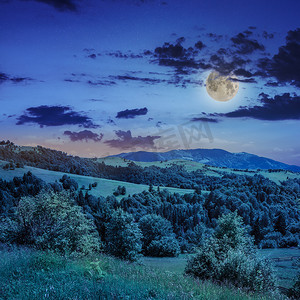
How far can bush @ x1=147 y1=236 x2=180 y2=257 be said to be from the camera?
7625cm

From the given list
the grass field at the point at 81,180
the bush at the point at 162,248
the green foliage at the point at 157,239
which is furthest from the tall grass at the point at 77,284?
the grass field at the point at 81,180

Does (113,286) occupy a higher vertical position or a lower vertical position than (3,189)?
higher

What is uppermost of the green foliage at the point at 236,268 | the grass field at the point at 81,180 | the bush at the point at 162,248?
the green foliage at the point at 236,268

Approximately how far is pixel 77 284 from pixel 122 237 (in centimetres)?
3789

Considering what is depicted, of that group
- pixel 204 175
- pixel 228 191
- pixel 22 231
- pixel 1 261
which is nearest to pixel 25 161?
pixel 22 231

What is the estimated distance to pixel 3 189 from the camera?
271 ft

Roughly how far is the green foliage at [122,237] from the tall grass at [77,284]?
34415 millimetres

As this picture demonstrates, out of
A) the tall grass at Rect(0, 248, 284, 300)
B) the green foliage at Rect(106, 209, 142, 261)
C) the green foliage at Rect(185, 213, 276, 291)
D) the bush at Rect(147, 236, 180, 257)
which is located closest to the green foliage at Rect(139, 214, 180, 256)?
the bush at Rect(147, 236, 180, 257)

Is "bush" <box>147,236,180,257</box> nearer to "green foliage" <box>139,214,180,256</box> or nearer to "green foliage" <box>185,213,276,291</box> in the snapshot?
"green foliage" <box>139,214,180,256</box>

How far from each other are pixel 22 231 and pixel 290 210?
153853 mm

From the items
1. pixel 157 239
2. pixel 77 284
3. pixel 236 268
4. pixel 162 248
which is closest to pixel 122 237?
pixel 236 268

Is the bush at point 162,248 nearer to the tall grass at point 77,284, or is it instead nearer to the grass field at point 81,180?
the grass field at point 81,180

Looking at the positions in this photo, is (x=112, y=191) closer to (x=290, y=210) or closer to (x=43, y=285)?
(x=290, y=210)

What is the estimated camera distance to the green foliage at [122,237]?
4375 cm
